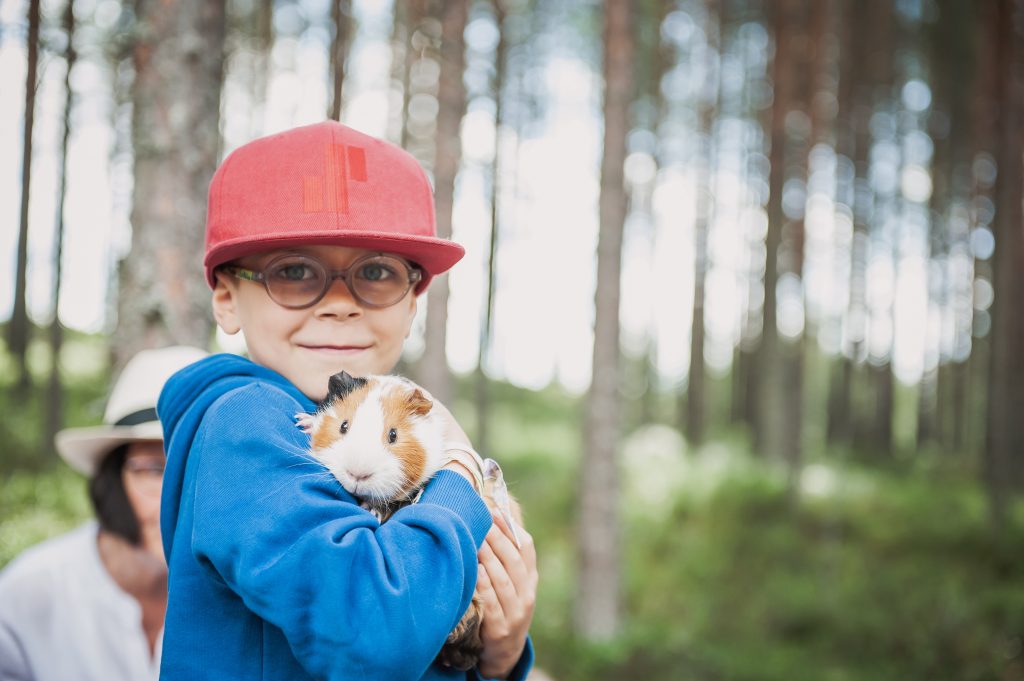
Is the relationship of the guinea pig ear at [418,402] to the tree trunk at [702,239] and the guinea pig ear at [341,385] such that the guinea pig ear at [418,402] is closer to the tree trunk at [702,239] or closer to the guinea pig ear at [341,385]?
the guinea pig ear at [341,385]

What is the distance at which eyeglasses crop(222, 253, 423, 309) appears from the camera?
1654 mm

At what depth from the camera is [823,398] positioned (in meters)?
38.1

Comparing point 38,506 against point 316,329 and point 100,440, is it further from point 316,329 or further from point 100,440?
point 316,329

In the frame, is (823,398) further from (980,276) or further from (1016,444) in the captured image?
(1016,444)

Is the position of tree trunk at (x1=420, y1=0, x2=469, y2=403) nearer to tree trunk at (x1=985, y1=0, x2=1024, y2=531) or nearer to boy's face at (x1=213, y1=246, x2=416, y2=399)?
boy's face at (x1=213, y1=246, x2=416, y2=399)

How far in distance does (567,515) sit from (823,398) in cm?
2820

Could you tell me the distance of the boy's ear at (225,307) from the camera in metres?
1.82

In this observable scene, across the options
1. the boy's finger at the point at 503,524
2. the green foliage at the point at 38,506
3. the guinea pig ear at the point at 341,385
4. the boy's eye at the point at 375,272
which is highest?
the boy's eye at the point at 375,272

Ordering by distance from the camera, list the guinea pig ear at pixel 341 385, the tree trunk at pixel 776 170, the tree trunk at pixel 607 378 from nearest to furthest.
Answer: the guinea pig ear at pixel 341 385
the tree trunk at pixel 607 378
the tree trunk at pixel 776 170

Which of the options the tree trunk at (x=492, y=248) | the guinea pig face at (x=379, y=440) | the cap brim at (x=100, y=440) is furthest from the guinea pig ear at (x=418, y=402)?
the tree trunk at (x=492, y=248)

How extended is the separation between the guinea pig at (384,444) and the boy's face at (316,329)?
124 mm

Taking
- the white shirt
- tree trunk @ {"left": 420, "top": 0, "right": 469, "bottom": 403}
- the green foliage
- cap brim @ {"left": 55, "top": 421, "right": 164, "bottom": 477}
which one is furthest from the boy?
the green foliage

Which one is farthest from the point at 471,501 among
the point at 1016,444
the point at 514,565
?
the point at 1016,444

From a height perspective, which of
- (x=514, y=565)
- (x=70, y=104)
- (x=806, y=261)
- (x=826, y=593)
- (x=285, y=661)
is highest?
(x=70, y=104)
